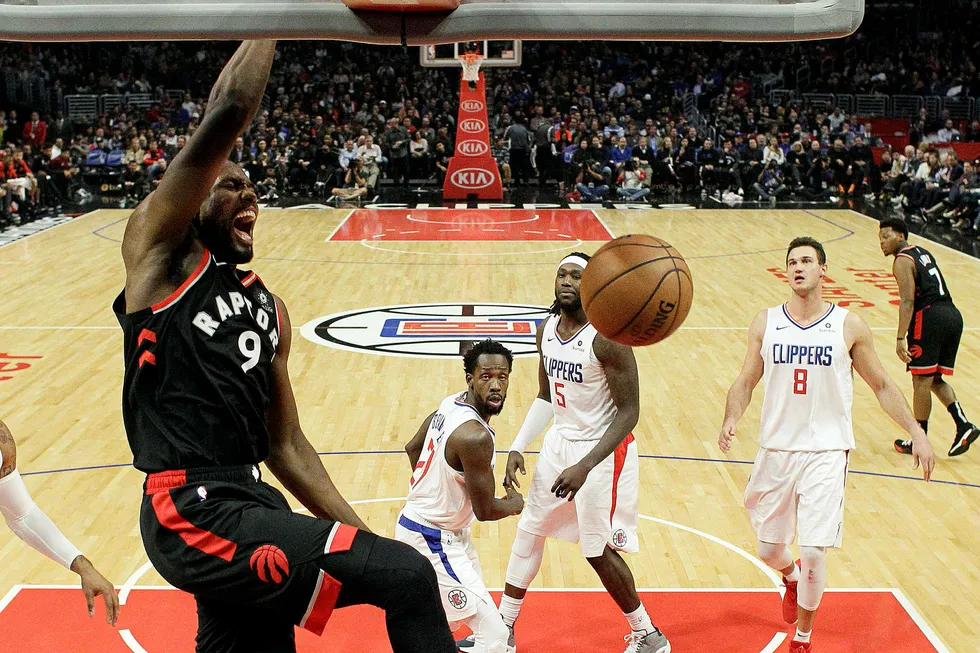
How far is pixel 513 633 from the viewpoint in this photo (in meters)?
5.04

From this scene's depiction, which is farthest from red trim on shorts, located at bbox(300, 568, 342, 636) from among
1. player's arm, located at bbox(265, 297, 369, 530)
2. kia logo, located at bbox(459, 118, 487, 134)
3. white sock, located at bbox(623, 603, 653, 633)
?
kia logo, located at bbox(459, 118, 487, 134)

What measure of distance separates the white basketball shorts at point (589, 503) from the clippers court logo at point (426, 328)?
5443 mm

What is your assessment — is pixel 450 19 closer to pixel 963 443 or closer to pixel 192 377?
pixel 192 377

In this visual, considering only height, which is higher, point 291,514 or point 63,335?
point 291,514

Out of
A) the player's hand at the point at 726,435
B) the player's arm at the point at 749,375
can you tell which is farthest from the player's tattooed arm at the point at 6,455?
the player's arm at the point at 749,375

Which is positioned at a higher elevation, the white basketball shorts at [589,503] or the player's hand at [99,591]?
the player's hand at [99,591]

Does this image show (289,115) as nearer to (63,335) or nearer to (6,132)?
(6,132)

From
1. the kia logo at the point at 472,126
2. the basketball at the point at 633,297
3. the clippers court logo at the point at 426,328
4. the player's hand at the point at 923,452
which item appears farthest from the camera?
the kia logo at the point at 472,126

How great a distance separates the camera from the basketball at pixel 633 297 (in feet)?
12.9

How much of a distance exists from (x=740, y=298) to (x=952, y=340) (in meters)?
5.40

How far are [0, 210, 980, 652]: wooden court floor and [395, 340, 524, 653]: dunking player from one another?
1.28 metres

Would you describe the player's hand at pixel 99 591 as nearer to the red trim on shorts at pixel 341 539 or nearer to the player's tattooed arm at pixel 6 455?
the player's tattooed arm at pixel 6 455

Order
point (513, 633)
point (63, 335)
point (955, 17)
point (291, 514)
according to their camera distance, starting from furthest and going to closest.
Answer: point (955, 17), point (63, 335), point (513, 633), point (291, 514)

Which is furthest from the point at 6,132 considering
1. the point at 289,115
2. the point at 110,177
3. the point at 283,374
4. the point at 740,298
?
the point at 283,374
